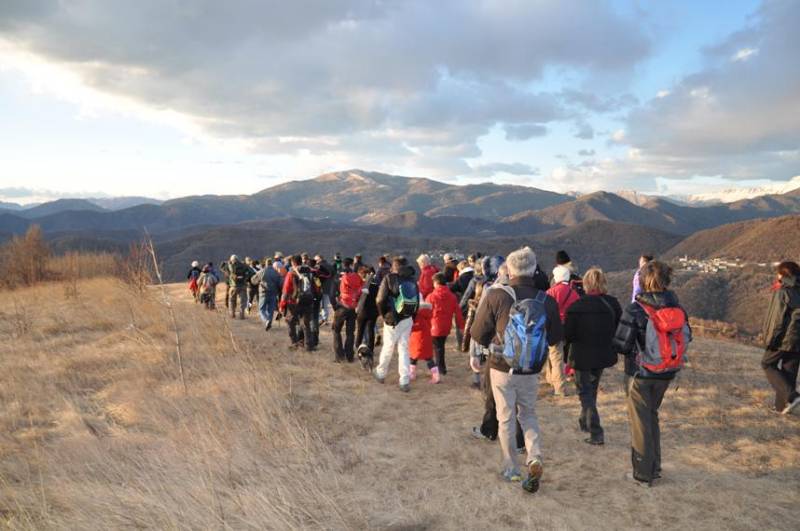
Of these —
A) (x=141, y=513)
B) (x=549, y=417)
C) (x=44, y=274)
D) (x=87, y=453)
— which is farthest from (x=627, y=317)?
(x=44, y=274)

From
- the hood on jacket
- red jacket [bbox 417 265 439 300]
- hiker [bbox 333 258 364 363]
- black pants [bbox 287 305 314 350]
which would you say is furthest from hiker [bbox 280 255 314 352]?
the hood on jacket

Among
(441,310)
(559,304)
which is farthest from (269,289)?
(559,304)

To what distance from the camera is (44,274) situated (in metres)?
20.5

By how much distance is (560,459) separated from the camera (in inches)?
195

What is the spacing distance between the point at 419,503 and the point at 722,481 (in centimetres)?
307

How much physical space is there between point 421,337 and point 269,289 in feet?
17.5

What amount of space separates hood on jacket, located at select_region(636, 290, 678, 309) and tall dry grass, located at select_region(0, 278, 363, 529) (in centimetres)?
322

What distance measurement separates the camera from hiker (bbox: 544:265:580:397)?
6.66 m

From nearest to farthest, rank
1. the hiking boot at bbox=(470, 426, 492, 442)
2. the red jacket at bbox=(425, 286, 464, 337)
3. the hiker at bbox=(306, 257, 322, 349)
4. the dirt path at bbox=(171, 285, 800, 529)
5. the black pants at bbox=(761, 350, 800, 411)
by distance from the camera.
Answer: the dirt path at bbox=(171, 285, 800, 529), the hiking boot at bbox=(470, 426, 492, 442), the black pants at bbox=(761, 350, 800, 411), the red jacket at bbox=(425, 286, 464, 337), the hiker at bbox=(306, 257, 322, 349)

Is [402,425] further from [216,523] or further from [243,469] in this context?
[216,523]

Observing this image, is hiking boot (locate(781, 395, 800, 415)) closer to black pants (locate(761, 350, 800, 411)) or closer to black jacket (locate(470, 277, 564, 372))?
black pants (locate(761, 350, 800, 411))

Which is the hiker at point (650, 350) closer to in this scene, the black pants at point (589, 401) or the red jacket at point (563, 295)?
the black pants at point (589, 401)

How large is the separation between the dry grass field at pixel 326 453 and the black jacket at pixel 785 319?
1034 millimetres

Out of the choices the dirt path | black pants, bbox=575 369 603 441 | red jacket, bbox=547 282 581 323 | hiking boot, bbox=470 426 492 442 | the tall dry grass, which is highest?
Answer: red jacket, bbox=547 282 581 323
